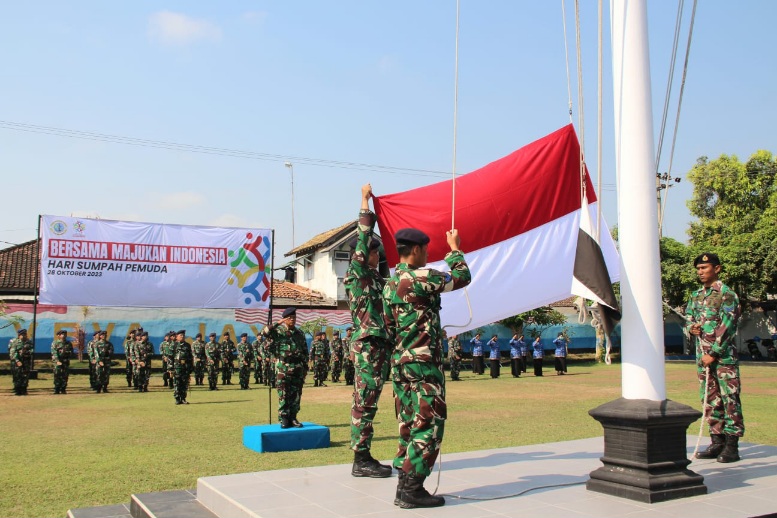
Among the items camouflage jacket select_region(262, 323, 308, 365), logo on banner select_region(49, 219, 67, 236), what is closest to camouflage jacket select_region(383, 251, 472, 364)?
camouflage jacket select_region(262, 323, 308, 365)

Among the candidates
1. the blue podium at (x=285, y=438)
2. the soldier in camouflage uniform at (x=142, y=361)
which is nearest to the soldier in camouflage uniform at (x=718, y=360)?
the blue podium at (x=285, y=438)

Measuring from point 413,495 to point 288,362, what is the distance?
5.21m

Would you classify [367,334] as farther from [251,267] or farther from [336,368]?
[336,368]

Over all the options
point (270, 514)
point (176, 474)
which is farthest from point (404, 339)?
point (176, 474)

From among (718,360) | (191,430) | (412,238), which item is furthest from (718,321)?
(191,430)

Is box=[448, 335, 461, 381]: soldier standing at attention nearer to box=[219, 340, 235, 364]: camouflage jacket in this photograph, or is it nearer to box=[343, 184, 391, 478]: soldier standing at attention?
box=[219, 340, 235, 364]: camouflage jacket

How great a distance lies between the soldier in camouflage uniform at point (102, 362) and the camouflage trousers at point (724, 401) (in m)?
17.1

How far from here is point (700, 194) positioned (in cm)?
4544

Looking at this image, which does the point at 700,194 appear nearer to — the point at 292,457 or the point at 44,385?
the point at 44,385

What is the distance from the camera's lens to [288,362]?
976 cm

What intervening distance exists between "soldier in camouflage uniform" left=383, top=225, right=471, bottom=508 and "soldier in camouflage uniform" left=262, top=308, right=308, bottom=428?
449 cm

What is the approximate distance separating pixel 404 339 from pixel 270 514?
4.75 ft

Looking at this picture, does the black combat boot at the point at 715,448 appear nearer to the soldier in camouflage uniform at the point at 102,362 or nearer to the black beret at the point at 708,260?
the black beret at the point at 708,260

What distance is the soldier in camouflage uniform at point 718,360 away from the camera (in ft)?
21.4
